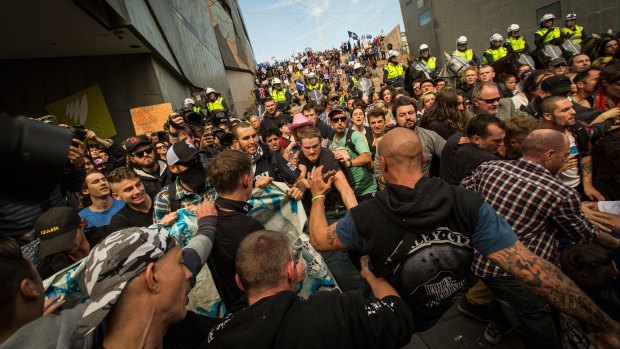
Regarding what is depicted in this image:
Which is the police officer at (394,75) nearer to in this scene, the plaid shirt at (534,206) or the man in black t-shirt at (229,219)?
the plaid shirt at (534,206)

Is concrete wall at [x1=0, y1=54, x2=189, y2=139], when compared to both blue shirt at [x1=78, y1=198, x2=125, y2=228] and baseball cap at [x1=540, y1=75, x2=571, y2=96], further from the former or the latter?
baseball cap at [x1=540, y1=75, x2=571, y2=96]

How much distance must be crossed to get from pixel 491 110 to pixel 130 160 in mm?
5575

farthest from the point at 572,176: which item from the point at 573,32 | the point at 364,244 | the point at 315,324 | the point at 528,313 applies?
the point at 573,32

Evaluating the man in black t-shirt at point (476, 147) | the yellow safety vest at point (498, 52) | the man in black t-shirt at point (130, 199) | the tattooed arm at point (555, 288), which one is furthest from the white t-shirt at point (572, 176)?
the yellow safety vest at point (498, 52)

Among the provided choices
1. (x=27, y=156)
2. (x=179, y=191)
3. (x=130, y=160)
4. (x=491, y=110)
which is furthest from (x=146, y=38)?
(x=27, y=156)

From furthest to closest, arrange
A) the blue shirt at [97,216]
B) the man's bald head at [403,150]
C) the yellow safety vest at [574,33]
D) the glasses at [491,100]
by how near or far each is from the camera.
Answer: the yellow safety vest at [574,33], the glasses at [491,100], the blue shirt at [97,216], the man's bald head at [403,150]

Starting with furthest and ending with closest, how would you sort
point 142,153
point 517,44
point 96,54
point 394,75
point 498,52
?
point 394,75, point 517,44, point 498,52, point 96,54, point 142,153

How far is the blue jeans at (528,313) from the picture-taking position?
7.50 feet

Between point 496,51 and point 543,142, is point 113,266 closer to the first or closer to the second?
point 543,142

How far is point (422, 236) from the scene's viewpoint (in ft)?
5.38

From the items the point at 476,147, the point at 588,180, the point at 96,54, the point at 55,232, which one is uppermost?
the point at 96,54

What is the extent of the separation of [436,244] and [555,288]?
28.2 inches

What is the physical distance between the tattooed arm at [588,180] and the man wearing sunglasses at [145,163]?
516cm

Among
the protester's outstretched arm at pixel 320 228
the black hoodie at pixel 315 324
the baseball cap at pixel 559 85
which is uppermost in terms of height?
the baseball cap at pixel 559 85
